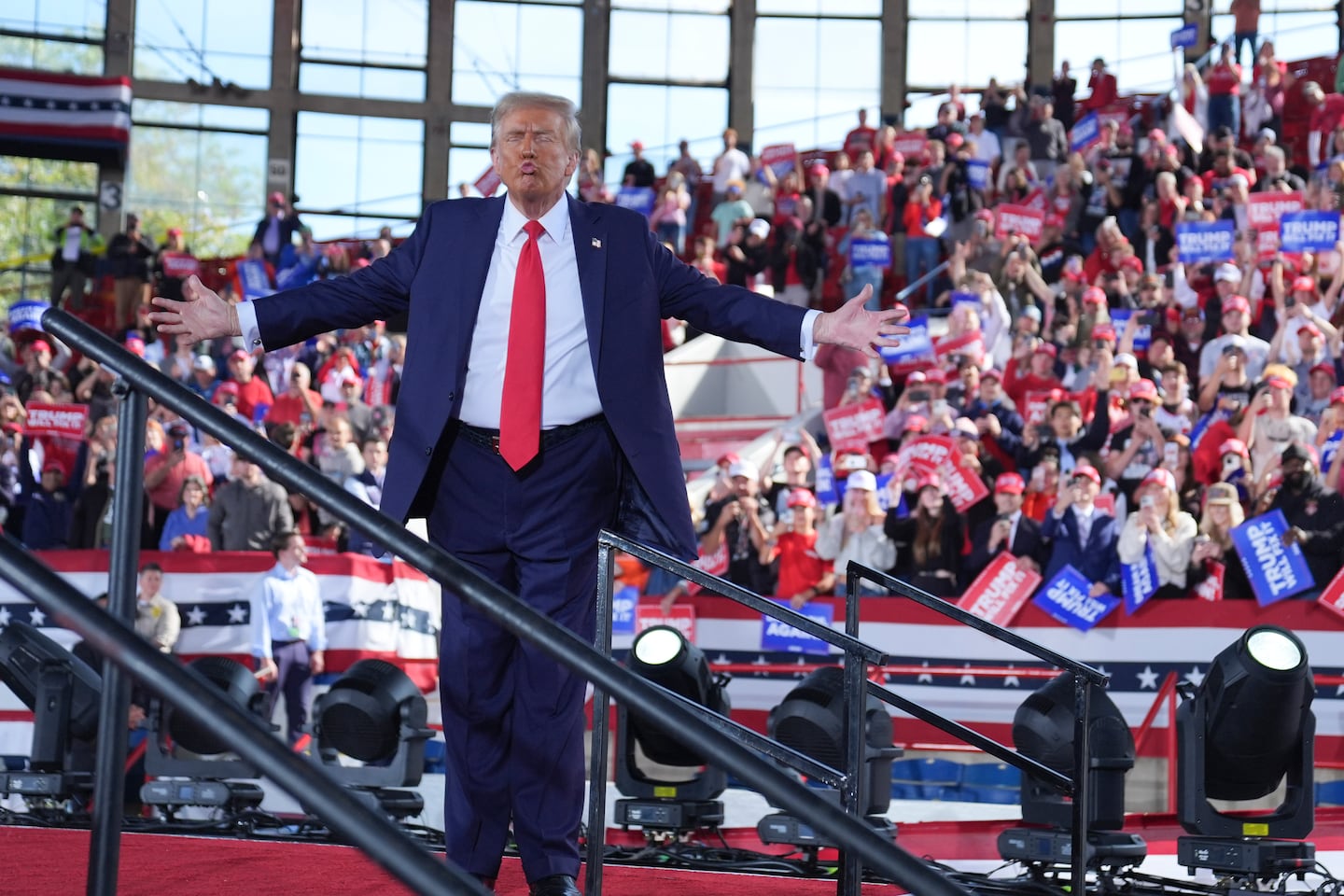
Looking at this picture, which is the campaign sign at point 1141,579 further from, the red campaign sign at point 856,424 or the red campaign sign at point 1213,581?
the red campaign sign at point 856,424

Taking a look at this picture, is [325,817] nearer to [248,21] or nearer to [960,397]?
[960,397]

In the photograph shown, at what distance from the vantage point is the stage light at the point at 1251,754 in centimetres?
580

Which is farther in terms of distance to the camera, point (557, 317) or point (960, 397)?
point (960, 397)

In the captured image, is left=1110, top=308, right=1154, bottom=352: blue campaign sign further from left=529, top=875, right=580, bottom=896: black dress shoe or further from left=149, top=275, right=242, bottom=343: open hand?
left=149, top=275, right=242, bottom=343: open hand

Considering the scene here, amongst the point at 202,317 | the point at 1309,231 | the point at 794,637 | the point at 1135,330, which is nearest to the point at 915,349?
the point at 1135,330

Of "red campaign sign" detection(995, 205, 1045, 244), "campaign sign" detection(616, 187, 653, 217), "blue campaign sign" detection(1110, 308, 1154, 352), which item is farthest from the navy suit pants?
"campaign sign" detection(616, 187, 653, 217)

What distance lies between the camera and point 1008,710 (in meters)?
9.64

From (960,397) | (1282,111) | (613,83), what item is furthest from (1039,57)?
(960,397)

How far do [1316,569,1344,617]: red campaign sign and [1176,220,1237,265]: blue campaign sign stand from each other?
14.6 feet

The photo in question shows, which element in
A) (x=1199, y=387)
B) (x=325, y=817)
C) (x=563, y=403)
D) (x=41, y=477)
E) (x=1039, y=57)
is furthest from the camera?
(x=1039, y=57)

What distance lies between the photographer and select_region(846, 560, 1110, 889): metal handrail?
454 centimetres

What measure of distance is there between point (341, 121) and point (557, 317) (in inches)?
956

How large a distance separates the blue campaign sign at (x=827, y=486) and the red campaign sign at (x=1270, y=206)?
12.5ft

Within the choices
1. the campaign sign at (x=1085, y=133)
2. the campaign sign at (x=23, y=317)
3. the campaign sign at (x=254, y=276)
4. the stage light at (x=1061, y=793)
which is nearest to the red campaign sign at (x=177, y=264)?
the campaign sign at (x=254, y=276)
